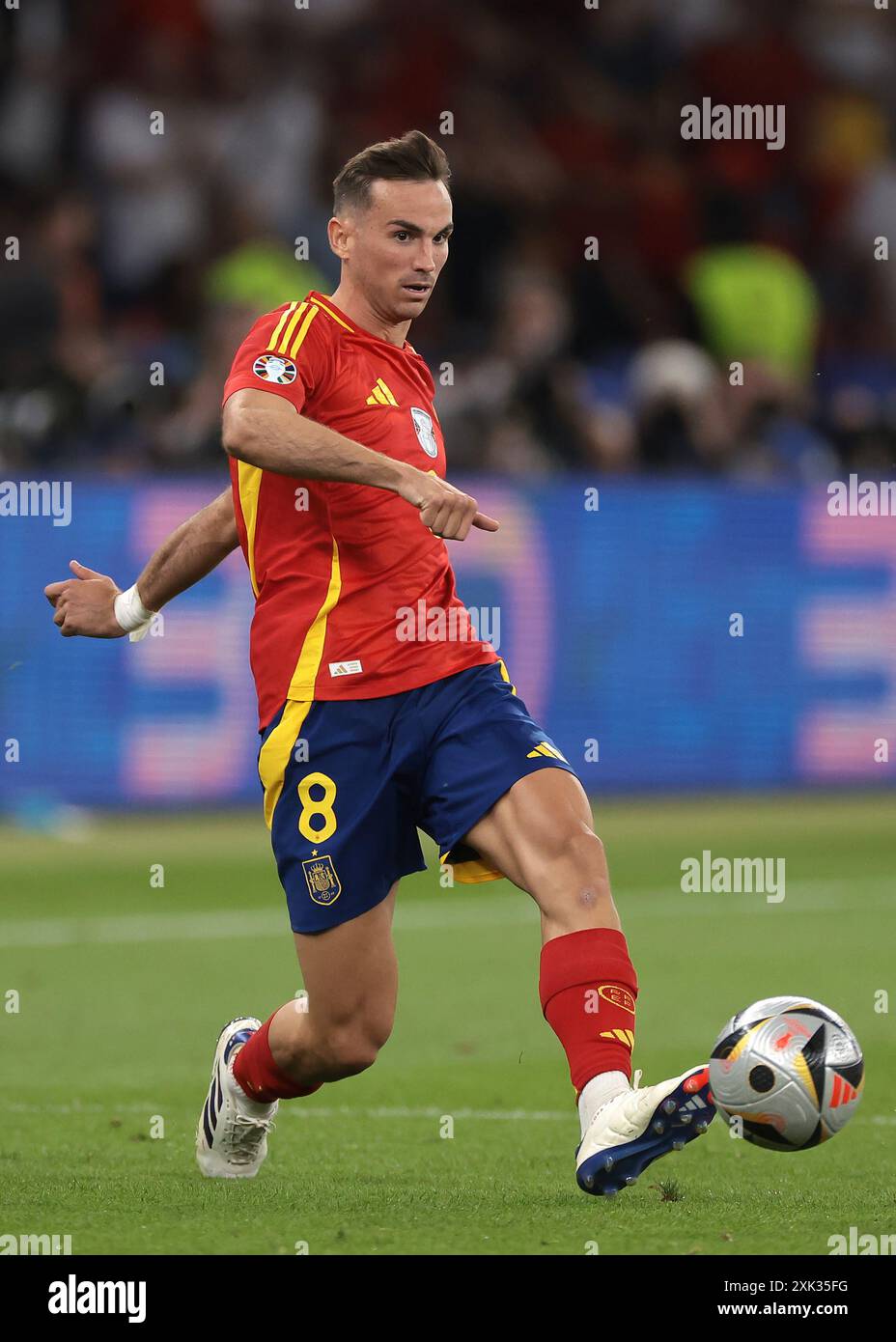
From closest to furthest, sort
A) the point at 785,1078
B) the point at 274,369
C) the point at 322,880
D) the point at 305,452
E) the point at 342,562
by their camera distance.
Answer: the point at 785,1078
the point at 305,452
the point at 274,369
the point at 322,880
the point at 342,562

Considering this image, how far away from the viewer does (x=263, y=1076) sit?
6.11m

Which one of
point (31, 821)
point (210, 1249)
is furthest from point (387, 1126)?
point (31, 821)

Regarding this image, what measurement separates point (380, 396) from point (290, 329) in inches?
11.9

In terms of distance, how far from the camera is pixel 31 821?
13.8 meters

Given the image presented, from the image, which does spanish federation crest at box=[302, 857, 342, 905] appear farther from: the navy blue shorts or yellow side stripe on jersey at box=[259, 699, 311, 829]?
yellow side stripe on jersey at box=[259, 699, 311, 829]

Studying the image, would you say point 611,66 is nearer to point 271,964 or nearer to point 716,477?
point 716,477

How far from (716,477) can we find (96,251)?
4713mm

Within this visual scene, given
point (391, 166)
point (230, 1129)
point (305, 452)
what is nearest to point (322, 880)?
point (230, 1129)

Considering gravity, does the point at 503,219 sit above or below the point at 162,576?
above

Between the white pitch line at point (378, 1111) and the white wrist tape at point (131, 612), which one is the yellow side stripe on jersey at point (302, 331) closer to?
the white wrist tape at point (131, 612)

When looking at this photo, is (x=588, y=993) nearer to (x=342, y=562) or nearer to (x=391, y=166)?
(x=342, y=562)

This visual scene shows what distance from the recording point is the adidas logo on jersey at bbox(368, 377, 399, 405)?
19.3 ft

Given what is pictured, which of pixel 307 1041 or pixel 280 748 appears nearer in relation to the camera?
pixel 280 748

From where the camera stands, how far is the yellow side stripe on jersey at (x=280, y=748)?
576 centimetres
